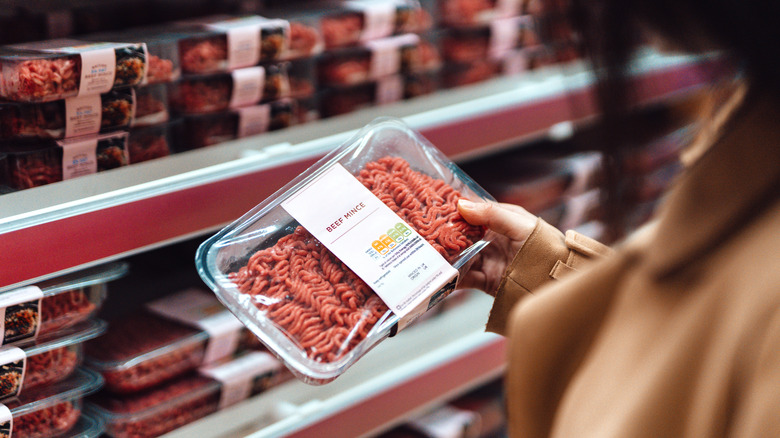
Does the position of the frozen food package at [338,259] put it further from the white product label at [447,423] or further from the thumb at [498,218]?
the white product label at [447,423]

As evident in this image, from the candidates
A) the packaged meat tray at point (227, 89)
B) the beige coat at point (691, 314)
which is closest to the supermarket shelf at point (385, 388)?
the packaged meat tray at point (227, 89)

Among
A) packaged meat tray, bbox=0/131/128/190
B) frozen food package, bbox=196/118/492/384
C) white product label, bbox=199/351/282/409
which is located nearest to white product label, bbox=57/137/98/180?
packaged meat tray, bbox=0/131/128/190

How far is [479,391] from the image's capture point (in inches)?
88.2

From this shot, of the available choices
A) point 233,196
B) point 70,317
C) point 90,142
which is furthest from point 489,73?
point 70,317

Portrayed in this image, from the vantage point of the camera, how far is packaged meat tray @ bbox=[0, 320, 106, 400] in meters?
1.12

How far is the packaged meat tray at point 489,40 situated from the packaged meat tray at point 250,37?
602 mm

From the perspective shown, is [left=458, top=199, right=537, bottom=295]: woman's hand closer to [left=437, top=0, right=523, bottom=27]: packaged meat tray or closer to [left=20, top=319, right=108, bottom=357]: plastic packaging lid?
[left=20, top=319, right=108, bottom=357]: plastic packaging lid

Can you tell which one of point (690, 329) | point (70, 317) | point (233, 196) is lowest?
point (70, 317)

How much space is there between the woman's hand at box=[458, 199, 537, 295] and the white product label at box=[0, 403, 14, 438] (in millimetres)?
786

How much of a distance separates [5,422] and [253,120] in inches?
28.1

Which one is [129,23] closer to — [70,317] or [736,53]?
[70,317]

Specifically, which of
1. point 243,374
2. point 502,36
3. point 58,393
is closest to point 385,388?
point 243,374

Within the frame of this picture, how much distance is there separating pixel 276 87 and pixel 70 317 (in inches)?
23.6

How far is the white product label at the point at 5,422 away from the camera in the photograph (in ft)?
3.65
